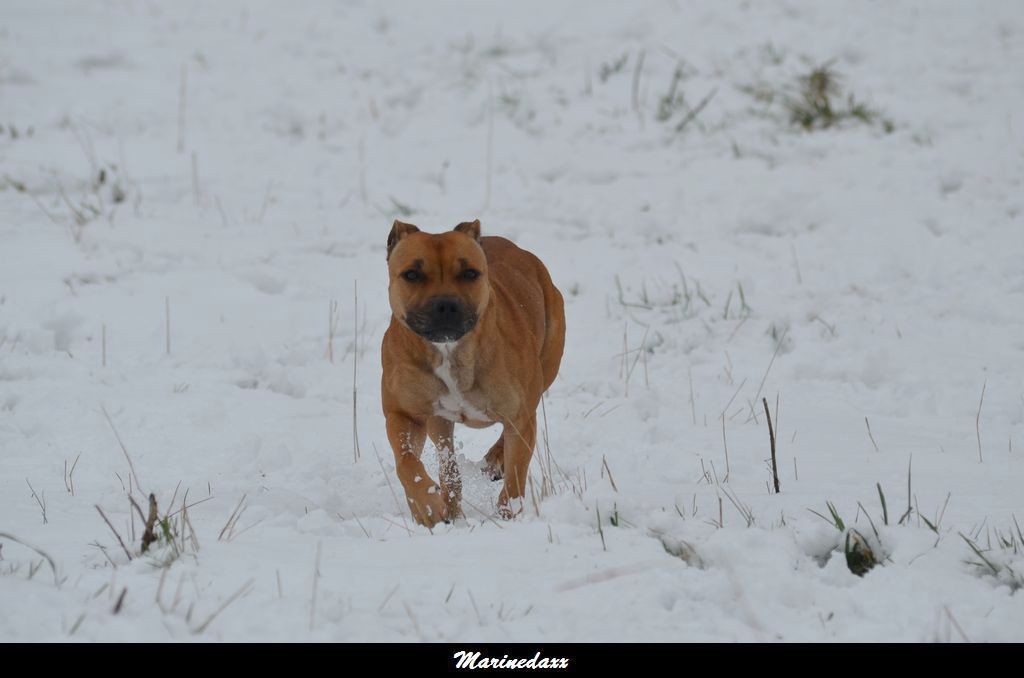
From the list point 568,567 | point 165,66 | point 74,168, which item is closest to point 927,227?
point 568,567

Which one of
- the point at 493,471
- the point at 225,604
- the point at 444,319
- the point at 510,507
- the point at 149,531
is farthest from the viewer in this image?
the point at 493,471

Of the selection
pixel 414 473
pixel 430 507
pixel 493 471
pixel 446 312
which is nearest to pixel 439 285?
pixel 446 312

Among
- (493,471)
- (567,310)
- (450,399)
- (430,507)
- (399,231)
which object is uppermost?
(399,231)

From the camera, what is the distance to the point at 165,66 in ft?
39.2

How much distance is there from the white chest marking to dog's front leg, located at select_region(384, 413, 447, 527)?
0.16 meters

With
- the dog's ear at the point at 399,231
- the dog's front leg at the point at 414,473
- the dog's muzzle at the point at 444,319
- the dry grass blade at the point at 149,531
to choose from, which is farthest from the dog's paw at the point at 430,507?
the dry grass blade at the point at 149,531

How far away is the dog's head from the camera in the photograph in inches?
180

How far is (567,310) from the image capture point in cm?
791

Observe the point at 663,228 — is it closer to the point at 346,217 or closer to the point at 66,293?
the point at 346,217

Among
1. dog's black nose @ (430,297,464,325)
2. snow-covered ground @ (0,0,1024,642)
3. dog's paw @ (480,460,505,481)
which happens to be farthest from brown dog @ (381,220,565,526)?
dog's paw @ (480,460,505,481)

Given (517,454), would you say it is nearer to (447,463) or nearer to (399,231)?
(447,463)

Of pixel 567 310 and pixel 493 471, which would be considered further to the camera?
pixel 567 310

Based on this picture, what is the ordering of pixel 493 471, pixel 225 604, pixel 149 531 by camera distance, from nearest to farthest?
pixel 225 604 < pixel 149 531 < pixel 493 471

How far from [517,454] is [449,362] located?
535mm
